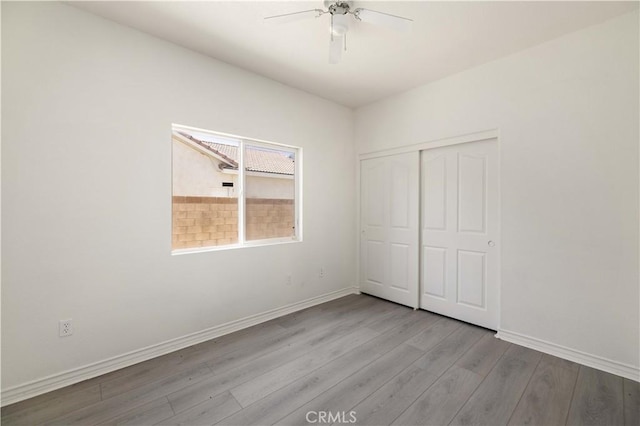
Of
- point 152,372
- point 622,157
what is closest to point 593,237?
point 622,157

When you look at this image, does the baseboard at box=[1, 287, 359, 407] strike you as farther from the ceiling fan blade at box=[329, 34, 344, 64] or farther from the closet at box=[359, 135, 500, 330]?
the ceiling fan blade at box=[329, 34, 344, 64]

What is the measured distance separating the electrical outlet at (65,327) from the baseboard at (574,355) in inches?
144

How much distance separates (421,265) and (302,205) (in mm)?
1676

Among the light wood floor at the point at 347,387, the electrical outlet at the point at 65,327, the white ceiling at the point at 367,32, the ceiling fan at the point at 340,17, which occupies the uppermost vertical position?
the white ceiling at the point at 367,32

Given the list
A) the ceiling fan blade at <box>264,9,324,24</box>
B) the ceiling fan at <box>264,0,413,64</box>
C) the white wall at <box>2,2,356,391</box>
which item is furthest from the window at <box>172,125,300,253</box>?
the ceiling fan at <box>264,0,413,64</box>

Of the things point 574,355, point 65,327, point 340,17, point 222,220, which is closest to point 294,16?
point 340,17

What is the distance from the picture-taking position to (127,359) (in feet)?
7.36

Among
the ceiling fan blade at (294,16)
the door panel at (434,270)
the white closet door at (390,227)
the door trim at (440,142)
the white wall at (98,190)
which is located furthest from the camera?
the white closet door at (390,227)

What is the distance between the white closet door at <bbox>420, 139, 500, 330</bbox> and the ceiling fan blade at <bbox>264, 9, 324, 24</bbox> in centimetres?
201

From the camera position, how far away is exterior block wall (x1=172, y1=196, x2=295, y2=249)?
2.64m

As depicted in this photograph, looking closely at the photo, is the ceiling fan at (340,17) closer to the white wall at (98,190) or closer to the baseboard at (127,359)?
the white wall at (98,190)

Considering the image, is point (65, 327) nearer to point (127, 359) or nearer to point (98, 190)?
point (127, 359)

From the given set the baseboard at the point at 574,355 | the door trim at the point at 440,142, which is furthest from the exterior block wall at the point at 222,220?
the baseboard at the point at 574,355

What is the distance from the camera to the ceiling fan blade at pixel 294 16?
198 cm
